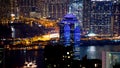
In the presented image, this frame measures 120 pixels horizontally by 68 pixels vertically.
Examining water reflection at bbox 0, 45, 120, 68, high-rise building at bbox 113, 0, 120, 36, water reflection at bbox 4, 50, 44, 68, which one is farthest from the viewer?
water reflection at bbox 4, 50, 44, 68

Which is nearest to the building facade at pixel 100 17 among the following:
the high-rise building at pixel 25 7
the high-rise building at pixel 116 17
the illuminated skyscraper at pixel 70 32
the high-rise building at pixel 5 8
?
Answer: the high-rise building at pixel 116 17

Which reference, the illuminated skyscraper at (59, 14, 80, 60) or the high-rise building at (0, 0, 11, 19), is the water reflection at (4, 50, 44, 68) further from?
the high-rise building at (0, 0, 11, 19)

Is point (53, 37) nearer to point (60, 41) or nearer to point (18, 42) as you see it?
point (60, 41)

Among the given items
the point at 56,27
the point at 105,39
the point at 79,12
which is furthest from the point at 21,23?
the point at 105,39

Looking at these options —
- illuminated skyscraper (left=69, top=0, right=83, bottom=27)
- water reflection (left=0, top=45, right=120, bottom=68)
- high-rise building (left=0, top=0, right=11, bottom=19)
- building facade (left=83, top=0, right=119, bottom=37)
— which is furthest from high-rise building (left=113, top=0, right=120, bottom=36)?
high-rise building (left=0, top=0, right=11, bottom=19)

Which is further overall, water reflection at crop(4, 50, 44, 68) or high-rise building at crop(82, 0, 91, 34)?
water reflection at crop(4, 50, 44, 68)

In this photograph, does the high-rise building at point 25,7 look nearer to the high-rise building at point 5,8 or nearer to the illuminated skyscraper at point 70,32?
the high-rise building at point 5,8

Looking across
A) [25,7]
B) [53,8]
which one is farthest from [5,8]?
[53,8]

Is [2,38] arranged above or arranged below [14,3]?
below

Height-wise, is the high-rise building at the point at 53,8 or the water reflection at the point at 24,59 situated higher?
the high-rise building at the point at 53,8

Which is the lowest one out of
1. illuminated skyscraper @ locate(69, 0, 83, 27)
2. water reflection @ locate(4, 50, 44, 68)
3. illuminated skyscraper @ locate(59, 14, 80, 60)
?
water reflection @ locate(4, 50, 44, 68)

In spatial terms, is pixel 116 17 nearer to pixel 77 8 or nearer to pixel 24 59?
pixel 77 8
